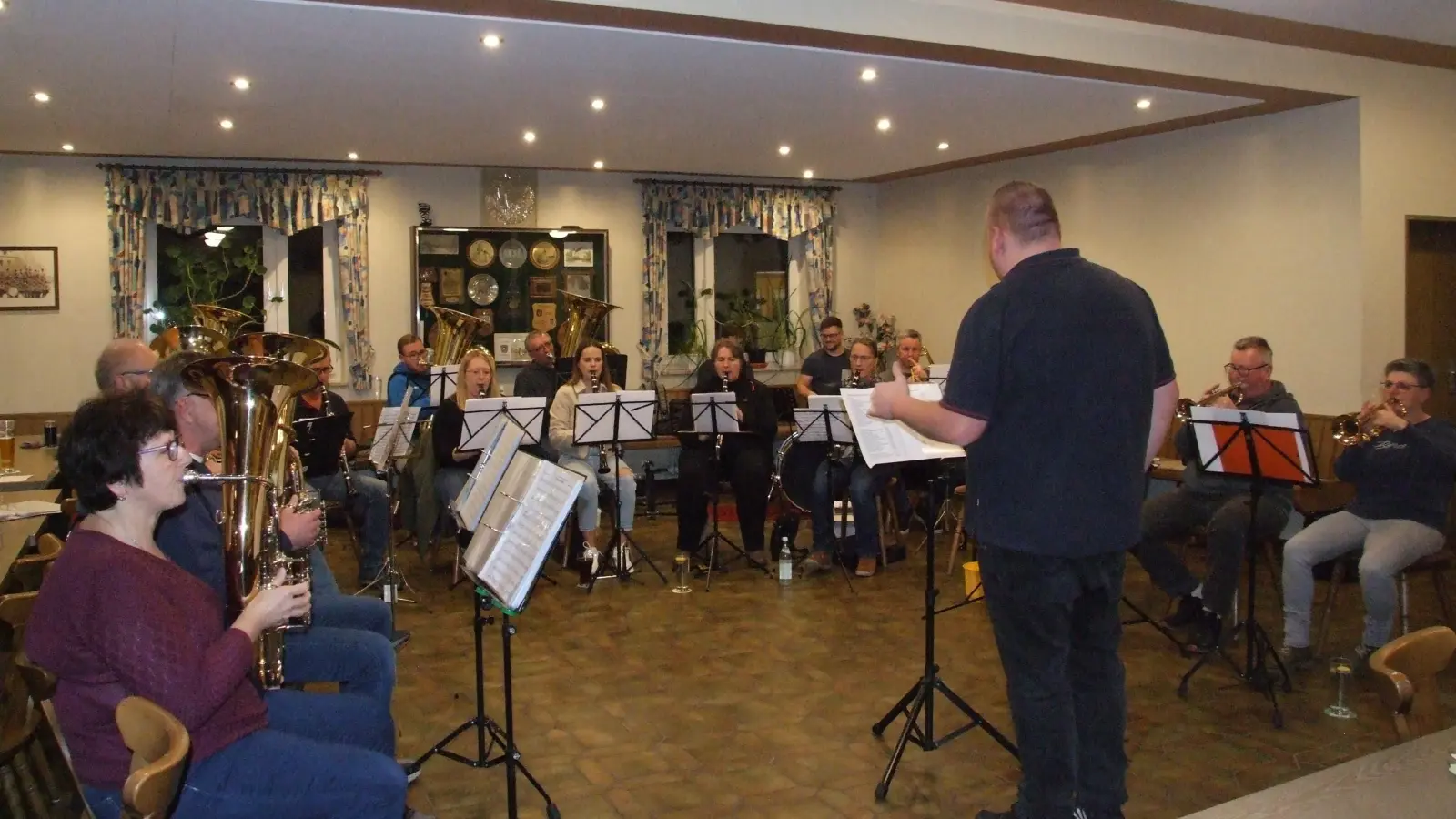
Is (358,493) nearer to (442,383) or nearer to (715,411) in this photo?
(442,383)

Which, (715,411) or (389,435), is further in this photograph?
(715,411)

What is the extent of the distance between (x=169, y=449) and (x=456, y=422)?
3.89m

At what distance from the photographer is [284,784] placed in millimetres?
2188

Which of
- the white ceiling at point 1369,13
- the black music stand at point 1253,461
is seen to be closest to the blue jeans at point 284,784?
the black music stand at point 1253,461

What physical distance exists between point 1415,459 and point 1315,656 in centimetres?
95

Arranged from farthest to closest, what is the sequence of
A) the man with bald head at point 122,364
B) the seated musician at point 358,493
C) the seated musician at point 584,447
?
the seated musician at point 584,447 < the seated musician at point 358,493 < the man with bald head at point 122,364

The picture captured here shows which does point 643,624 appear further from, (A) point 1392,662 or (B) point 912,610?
(A) point 1392,662

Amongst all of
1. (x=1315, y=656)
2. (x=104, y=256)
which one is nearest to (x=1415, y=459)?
(x=1315, y=656)

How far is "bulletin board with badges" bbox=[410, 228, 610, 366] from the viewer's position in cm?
948

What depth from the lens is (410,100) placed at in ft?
21.9

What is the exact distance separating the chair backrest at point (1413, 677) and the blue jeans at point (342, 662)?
241cm

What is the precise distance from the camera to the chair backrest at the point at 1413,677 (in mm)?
1806

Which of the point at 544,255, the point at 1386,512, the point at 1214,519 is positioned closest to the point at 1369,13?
the point at 1386,512

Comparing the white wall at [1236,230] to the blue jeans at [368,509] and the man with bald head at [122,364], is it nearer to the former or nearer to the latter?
the blue jeans at [368,509]
